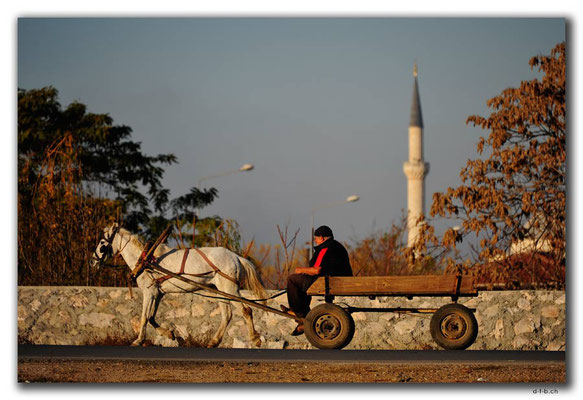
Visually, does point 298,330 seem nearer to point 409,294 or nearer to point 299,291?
point 299,291

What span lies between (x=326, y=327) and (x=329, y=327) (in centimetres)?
4

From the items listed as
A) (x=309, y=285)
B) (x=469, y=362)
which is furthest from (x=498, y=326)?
(x=309, y=285)

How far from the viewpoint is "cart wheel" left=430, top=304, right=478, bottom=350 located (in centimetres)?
1124

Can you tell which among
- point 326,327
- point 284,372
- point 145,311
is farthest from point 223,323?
point 284,372

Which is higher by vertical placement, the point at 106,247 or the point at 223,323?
the point at 106,247

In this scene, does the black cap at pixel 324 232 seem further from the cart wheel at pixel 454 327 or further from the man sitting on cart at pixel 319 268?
the cart wheel at pixel 454 327

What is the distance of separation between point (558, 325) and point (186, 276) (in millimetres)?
6252

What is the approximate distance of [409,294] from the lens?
11.4 metres

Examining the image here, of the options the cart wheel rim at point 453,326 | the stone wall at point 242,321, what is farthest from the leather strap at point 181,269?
the cart wheel rim at point 453,326

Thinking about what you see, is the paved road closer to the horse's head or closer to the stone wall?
the horse's head

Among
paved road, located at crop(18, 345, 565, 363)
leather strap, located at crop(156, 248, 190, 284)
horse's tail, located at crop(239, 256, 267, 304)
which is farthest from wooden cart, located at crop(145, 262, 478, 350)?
leather strap, located at crop(156, 248, 190, 284)

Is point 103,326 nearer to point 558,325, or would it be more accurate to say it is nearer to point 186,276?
point 186,276

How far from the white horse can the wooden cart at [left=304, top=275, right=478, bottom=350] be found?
2081 mm

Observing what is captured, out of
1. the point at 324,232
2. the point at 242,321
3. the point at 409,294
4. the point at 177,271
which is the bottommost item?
the point at 242,321
